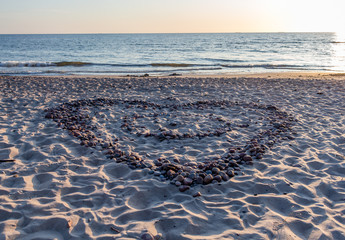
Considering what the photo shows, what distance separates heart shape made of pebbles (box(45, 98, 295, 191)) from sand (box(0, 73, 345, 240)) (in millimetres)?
42

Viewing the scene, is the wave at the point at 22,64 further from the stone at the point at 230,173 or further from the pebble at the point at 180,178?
the stone at the point at 230,173

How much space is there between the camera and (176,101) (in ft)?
28.5

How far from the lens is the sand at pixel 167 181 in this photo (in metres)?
2.82

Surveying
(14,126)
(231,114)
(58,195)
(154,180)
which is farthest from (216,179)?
(14,126)

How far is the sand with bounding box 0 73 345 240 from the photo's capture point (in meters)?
2.82

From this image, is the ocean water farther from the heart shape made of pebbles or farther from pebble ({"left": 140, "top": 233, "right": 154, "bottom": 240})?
pebble ({"left": 140, "top": 233, "right": 154, "bottom": 240})

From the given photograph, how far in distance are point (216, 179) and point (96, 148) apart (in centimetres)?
234

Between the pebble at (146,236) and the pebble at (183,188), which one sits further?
the pebble at (183,188)

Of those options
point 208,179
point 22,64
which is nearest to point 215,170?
point 208,179

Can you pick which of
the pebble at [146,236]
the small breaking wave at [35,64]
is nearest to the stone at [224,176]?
the pebble at [146,236]

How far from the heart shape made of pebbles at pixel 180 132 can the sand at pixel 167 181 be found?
42 millimetres

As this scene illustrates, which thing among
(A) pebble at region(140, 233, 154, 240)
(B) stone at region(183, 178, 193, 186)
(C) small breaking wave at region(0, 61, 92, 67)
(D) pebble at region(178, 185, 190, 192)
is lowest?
(A) pebble at region(140, 233, 154, 240)

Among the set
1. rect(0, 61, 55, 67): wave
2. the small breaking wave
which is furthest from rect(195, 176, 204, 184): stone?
rect(0, 61, 55, 67): wave

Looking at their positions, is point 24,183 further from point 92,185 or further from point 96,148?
point 96,148
